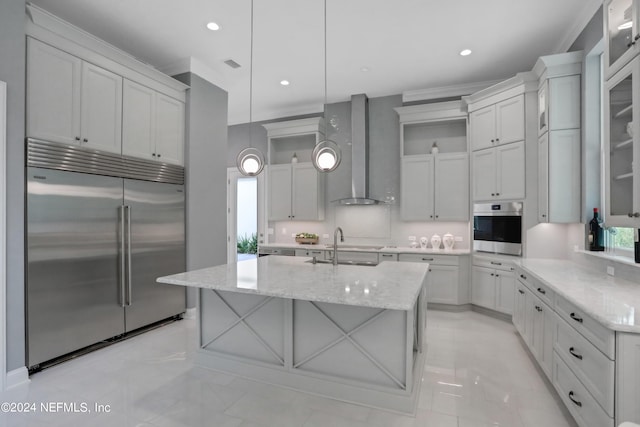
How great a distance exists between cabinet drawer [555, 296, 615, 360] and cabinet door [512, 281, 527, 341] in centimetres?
101

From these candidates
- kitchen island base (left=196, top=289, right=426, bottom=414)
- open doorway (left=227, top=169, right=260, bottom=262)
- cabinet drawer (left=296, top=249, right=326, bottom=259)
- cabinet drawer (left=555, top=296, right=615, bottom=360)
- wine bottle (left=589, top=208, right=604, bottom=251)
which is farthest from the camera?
open doorway (left=227, top=169, right=260, bottom=262)

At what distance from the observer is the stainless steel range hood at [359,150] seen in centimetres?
522

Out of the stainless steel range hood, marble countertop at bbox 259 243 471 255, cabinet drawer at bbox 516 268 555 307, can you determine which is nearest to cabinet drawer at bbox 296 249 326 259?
marble countertop at bbox 259 243 471 255

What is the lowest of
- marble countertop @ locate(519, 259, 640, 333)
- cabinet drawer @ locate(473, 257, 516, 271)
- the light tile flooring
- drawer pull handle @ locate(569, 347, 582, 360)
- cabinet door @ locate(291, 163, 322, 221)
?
the light tile flooring

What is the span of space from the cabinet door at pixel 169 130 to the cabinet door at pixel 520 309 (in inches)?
164

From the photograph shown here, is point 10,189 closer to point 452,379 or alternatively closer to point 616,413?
point 452,379

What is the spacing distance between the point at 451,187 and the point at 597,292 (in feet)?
9.07

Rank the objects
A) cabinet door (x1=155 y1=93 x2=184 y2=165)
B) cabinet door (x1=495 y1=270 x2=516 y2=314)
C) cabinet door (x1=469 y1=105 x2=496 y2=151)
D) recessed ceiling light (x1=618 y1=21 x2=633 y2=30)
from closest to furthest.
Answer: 1. recessed ceiling light (x1=618 y1=21 x2=633 y2=30)
2. cabinet door (x1=155 y1=93 x2=184 y2=165)
3. cabinet door (x1=495 y1=270 x2=516 y2=314)
4. cabinet door (x1=469 y1=105 x2=496 y2=151)

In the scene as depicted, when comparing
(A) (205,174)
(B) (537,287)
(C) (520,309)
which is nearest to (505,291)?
(C) (520,309)

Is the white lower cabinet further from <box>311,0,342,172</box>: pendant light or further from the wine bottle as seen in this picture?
<box>311,0,342,172</box>: pendant light

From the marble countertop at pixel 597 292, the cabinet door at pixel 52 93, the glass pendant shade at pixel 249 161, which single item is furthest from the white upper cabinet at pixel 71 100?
the marble countertop at pixel 597 292

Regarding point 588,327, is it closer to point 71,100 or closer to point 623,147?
point 623,147

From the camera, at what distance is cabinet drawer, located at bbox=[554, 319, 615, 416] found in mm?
1553

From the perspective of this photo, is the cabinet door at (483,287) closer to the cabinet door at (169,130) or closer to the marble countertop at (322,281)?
the marble countertop at (322,281)
